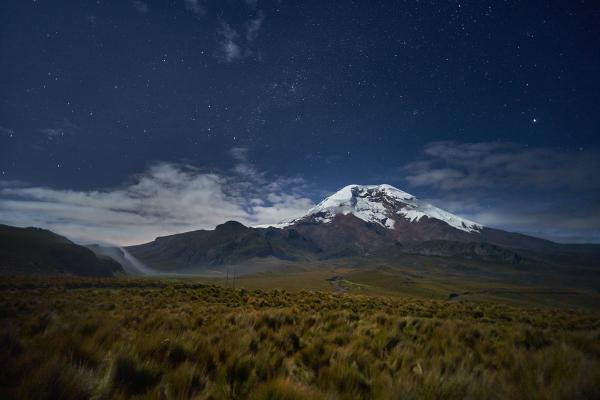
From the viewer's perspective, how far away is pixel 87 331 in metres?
5.07

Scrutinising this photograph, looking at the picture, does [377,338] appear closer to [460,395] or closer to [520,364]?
[520,364]

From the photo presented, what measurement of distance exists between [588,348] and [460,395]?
5.08m

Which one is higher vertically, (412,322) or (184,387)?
(184,387)

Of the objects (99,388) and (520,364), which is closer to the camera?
(99,388)

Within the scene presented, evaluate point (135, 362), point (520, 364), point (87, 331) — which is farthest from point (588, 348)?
point (87, 331)

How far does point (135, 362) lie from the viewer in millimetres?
3244

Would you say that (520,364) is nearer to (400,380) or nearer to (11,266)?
(400,380)

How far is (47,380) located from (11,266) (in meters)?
217

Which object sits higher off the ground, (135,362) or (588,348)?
(135,362)

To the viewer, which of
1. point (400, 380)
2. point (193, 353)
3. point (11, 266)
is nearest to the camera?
point (400, 380)

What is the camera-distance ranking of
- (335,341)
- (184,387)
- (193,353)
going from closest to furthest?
(184,387) < (193,353) < (335,341)

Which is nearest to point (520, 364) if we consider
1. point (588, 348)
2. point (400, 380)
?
point (400, 380)

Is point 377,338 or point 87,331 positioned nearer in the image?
point 87,331

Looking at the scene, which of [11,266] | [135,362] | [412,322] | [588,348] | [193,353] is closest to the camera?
[135,362]
